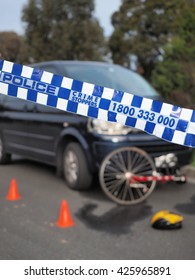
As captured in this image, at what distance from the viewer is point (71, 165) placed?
6.24m

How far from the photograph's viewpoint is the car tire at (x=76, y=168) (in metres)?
5.99

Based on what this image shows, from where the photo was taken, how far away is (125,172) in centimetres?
569

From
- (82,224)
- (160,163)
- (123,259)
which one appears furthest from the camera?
(160,163)

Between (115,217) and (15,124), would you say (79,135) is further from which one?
(15,124)

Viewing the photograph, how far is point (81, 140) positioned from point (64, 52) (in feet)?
94.4

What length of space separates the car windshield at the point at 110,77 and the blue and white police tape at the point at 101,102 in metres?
3.14

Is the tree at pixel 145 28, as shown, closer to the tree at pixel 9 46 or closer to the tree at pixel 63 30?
the tree at pixel 63 30

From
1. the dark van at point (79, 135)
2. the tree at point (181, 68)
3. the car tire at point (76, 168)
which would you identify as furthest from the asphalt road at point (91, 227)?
the tree at point (181, 68)

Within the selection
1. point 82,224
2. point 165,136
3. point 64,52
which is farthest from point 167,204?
point 64,52

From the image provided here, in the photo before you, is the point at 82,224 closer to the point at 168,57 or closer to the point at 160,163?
the point at 160,163

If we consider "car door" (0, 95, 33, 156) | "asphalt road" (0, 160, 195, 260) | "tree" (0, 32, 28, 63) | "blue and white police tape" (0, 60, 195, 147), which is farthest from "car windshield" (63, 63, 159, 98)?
"blue and white police tape" (0, 60, 195, 147)

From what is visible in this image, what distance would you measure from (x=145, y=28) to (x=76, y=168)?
17.7 meters

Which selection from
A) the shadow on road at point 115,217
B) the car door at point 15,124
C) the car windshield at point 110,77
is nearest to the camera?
the shadow on road at point 115,217
